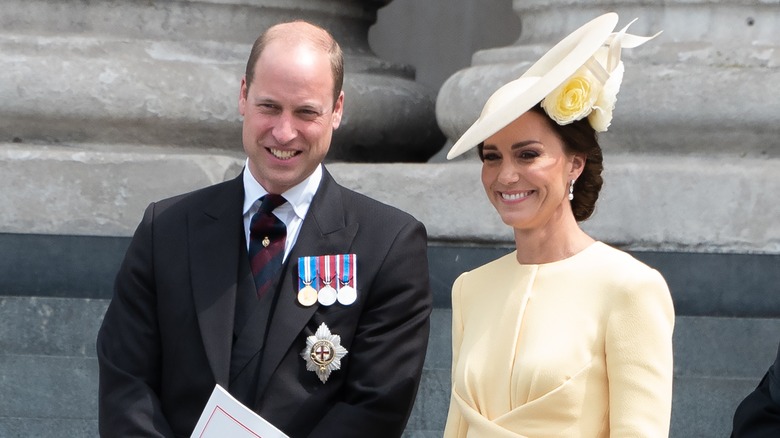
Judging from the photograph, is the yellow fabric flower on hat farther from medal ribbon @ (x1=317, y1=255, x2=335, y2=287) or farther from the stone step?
the stone step

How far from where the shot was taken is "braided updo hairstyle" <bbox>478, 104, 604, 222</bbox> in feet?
9.93

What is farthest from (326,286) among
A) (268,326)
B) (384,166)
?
(384,166)

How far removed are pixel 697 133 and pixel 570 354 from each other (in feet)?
7.24

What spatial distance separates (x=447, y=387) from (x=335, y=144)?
1278 mm

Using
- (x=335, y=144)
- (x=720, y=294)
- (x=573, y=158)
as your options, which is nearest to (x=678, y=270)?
(x=720, y=294)

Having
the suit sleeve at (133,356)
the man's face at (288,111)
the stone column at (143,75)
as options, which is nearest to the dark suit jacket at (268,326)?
the suit sleeve at (133,356)

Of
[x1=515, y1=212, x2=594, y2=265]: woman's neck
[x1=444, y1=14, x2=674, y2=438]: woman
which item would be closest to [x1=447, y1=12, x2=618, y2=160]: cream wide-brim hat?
[x1=444, y1=14, x2=674, y2=438]: woman

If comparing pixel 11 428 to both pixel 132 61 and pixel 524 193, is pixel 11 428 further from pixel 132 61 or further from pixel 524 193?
pixel 524 193

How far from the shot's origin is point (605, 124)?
3.05 m

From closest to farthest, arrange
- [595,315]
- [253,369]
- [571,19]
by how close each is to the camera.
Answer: [595,315] < [253,369] < [571,19]

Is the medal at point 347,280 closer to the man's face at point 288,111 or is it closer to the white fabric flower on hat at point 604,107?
the man's face at point 288,111

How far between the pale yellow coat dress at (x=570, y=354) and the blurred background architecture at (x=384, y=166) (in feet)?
5.55

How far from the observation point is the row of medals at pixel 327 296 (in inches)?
128

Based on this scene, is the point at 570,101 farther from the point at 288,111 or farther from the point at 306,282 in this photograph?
the point at 306,282
